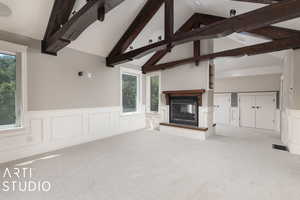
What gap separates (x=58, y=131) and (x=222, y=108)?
666 centimetres

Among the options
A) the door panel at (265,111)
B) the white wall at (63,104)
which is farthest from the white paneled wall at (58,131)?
the door panel at (265,111)

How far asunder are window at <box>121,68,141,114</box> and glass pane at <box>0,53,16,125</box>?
302 cm

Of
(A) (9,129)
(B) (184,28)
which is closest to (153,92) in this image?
(B) (184,28)

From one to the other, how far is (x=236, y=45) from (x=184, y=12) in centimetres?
215

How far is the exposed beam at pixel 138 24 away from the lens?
389cm

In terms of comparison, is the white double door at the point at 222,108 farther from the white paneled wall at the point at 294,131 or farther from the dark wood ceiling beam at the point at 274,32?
the dark wood ceiling beam at the point at 274,32

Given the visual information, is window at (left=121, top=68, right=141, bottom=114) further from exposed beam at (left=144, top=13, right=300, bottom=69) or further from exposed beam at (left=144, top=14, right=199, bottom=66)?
exposed beam at (left=144, top=14, right=199, bottom=66)

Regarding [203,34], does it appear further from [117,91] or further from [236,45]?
[117,91]

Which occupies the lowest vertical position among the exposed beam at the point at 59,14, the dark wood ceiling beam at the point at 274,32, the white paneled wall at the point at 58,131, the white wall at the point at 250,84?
the white paneled wall at the point at 58,131

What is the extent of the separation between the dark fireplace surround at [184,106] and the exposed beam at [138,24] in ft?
7.25

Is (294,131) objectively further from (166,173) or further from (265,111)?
(166,173)

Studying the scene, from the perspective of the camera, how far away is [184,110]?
5258mm

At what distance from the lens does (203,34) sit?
268cm

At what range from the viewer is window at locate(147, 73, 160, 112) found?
20.3 ft
